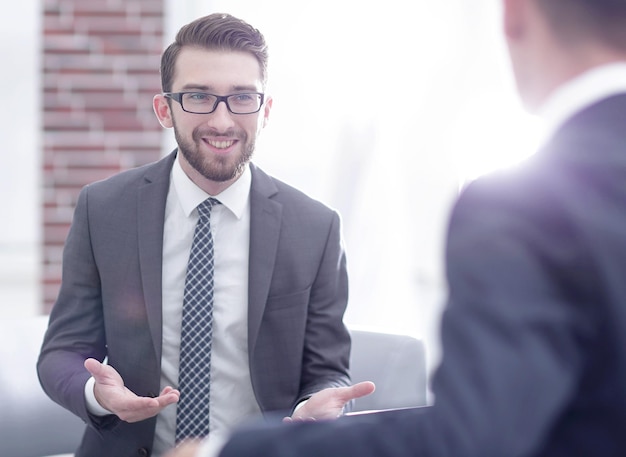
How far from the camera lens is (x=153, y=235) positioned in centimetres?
181

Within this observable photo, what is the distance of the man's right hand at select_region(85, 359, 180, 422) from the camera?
4.83ft

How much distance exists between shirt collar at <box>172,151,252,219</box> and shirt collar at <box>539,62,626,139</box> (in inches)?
48.0

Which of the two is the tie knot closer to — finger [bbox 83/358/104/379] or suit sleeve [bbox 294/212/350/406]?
suit sleeve [bbox 294/212/350/406]

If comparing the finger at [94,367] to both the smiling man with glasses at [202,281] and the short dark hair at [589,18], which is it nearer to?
the smiling man with glasses at [202,281]

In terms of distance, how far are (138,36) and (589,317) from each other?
10.5ft

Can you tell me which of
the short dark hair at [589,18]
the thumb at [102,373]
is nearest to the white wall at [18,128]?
the thumb at [102,373]

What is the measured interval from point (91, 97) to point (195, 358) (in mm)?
2129

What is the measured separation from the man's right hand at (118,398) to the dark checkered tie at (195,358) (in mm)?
204

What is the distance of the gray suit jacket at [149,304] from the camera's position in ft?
5.78

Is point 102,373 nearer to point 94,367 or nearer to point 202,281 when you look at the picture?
point 94,367

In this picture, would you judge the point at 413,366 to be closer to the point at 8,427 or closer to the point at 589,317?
the point at 8,427

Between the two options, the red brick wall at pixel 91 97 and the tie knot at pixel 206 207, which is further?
the red brick wall at pixel 91 97

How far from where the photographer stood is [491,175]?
0.70m

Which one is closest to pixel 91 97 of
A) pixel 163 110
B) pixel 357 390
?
pixel 163 110
